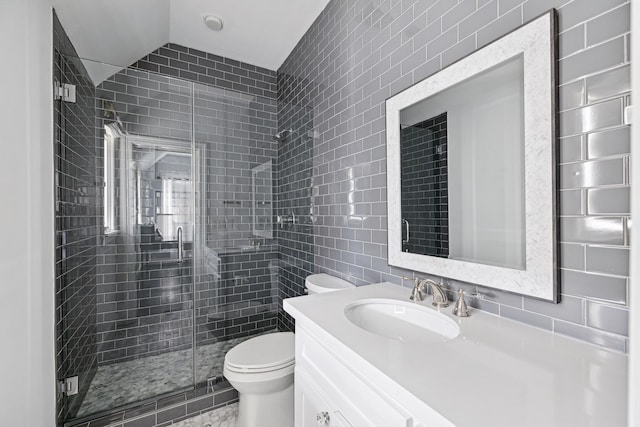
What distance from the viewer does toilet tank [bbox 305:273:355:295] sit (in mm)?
1864

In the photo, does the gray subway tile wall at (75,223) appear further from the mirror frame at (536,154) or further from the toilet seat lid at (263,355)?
the mirror frame at (536,154)

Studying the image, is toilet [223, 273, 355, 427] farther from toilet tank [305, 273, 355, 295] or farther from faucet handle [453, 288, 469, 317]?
faucet handle [453, 288, 469, 317]

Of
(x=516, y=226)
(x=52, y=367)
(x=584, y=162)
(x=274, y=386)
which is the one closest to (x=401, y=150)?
(x=516, y=226)

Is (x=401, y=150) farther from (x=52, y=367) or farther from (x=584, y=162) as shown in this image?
(x=52, y=367)

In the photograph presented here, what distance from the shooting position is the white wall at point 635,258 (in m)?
0.31

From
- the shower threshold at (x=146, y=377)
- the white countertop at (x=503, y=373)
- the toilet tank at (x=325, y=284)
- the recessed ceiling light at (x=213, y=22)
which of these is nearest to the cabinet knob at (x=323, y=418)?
the white countertop at (x=503, y=373)

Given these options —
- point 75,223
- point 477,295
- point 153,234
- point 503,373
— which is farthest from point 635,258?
point 153,234

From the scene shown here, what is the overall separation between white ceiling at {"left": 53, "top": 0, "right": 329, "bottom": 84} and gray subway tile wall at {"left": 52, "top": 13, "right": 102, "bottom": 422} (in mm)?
136

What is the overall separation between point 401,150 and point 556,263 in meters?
0.81

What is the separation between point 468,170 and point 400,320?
0.67 metres

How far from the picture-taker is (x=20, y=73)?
1338 millimetres

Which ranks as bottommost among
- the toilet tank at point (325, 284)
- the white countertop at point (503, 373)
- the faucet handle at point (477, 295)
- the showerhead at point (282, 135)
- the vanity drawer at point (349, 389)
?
the vanity drawer at point (349, 389)

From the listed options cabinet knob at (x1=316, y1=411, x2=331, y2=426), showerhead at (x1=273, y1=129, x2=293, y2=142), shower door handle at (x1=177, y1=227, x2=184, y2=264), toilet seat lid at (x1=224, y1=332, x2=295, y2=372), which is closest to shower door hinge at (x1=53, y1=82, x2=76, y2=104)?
shower door handle at (x1=177, y1=227, x2=184, y2=264)

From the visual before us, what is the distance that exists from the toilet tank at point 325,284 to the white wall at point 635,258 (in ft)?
5.11
